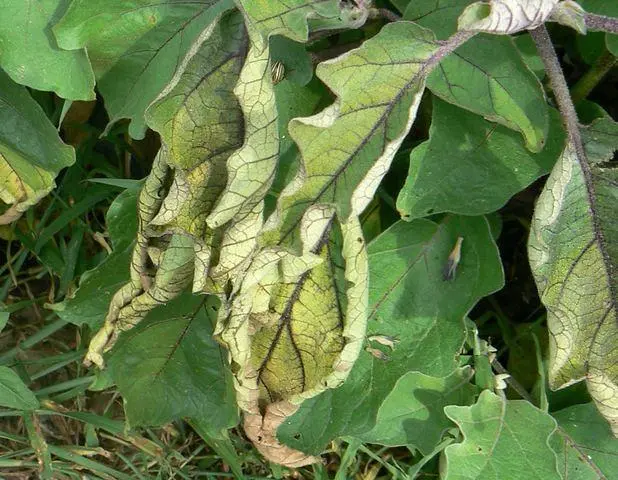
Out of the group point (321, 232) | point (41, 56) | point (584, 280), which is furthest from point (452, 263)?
point (41, 56)

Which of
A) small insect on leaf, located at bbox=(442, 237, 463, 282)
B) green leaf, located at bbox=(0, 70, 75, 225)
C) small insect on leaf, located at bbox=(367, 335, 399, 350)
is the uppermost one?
green leaf, located at bbox=(0, 70, 75, 225)

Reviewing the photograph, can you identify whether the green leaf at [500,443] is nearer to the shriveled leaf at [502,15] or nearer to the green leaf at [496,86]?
the green leaf at [496,86]

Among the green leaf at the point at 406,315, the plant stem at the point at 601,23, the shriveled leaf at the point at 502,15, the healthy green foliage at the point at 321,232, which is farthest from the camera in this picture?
the green leaf at the point at 406,315

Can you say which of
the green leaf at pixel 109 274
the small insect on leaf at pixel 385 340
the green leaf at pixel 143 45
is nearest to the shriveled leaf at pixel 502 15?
the green leaf at pixel 143 45

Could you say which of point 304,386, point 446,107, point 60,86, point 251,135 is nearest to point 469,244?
point 446,107

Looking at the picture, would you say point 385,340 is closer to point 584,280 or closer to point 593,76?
point 584,280

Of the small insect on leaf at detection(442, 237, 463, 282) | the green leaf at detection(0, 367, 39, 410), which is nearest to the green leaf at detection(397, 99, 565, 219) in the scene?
the small insect on leaf at detection(442, 237, 463, 282)

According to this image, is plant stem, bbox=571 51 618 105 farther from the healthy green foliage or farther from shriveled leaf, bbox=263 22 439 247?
shriveled leaf, bbox=263 22 439 247
